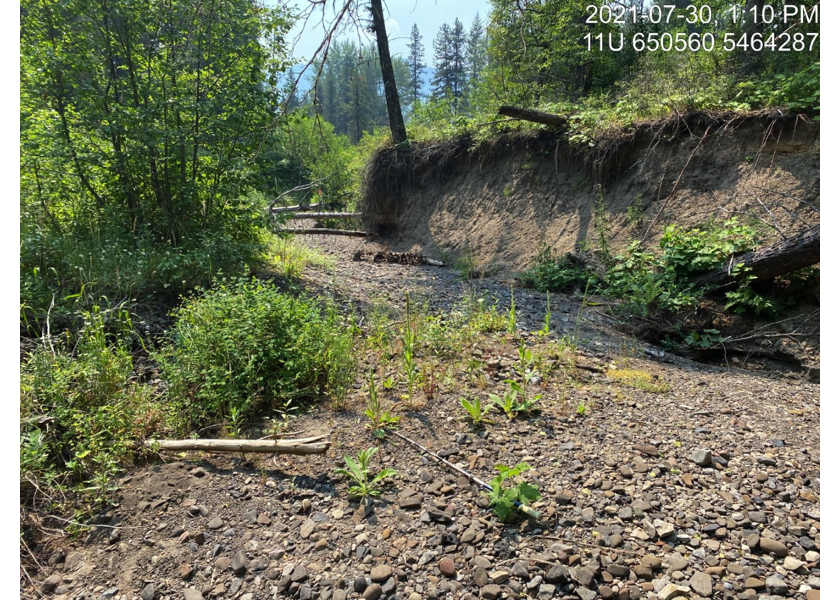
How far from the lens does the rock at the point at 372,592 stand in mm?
1662

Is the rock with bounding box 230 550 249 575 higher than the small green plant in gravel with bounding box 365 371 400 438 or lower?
lower

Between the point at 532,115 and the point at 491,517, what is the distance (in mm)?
8495

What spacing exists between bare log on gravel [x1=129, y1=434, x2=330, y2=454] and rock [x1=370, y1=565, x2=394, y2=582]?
833 millimetres

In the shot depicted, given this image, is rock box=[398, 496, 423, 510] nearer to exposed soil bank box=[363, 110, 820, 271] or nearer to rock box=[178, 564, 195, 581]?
rock box=[178, 564, 195, 581]

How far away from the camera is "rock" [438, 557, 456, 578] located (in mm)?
1739

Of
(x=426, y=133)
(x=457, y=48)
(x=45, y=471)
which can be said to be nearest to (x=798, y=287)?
(x=45, y=471)

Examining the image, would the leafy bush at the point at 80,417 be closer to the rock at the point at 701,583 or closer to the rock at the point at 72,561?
the rock at the point at 72,561

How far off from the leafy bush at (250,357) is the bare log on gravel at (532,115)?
22.2ft

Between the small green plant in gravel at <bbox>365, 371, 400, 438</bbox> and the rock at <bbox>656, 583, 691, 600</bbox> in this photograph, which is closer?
the rock at <bbox>656, 583, 691, 600</bbox>

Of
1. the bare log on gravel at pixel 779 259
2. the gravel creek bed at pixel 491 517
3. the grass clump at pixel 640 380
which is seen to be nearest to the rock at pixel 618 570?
the gravel creek bed at pixel 491 517

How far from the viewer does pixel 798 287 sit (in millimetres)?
5285

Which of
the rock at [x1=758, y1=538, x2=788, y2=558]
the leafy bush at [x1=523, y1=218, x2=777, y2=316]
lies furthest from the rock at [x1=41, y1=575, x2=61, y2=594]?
the leafy bush at [x1=523, y1=218, x2=777, y2=316]

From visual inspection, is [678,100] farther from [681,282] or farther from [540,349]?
[540,349]

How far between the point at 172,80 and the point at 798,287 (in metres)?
8.34
